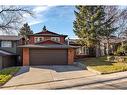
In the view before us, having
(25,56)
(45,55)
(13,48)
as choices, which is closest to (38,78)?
(45,55)

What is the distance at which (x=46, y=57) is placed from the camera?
2133cm

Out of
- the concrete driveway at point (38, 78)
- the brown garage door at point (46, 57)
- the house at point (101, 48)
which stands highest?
the house at point (101, 48)

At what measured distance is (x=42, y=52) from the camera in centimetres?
2164

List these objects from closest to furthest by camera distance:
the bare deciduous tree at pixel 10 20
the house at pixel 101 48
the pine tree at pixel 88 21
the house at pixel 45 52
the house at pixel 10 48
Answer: the bare deciduous tree at pixel 10 20
the pine tree at pixel 88 21
the house at pixel 45 52
the house at pixel 101 48
the house at pixel 10 48

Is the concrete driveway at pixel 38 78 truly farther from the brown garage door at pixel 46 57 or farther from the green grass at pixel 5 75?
the brown garage door at pixel 46 57

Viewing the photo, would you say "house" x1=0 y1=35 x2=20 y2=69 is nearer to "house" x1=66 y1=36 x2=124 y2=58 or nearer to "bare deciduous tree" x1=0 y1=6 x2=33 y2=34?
"house" x1=66 y1=36 x2=124 y2=58

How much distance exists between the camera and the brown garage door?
2102cm

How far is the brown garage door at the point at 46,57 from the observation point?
2102 cm

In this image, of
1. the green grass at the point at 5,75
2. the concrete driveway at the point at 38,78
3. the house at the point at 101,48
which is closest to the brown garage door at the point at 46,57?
the house at the point at 101,48

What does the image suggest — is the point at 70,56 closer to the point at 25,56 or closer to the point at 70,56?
the point at 70,56

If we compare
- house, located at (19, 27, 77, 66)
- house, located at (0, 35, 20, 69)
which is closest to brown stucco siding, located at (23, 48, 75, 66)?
house, located at (19, 27, 77, 66)

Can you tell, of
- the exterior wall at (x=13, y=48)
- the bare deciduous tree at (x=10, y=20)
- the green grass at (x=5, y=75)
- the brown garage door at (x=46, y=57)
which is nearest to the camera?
the green grass at (x=5, y=75)
